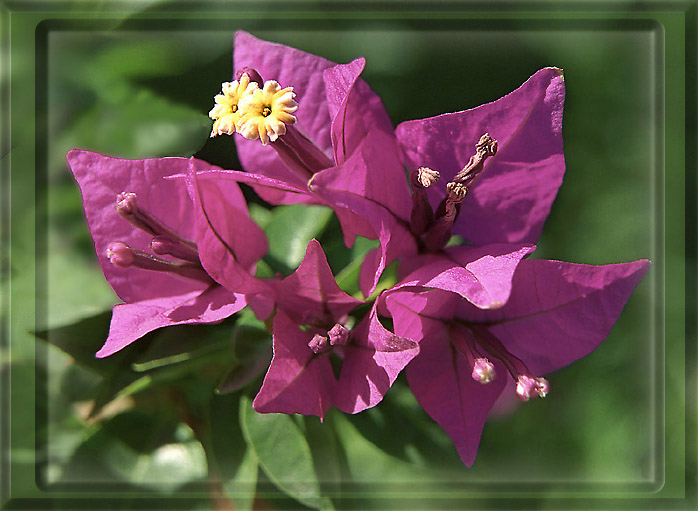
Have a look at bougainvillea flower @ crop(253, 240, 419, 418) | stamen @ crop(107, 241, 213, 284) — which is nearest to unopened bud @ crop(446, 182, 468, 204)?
bougainvillea flower @ crop(253, 240, 419, 418)

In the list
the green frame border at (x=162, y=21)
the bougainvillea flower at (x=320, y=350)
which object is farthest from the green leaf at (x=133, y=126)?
the bougainvillea flower at (x=320, y=350)

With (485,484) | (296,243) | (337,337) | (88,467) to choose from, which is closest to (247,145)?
(296,243)

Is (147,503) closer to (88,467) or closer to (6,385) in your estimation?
(88,467)

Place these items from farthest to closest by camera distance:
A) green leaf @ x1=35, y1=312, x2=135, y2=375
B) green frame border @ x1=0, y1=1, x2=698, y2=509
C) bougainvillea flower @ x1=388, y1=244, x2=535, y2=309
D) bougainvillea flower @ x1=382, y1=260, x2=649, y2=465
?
green frame border @ x1=0, y1=1, x2=698, y2=509 < green leaf @ x1=35, y1=312, x2=135, y2=375 < bougainvillea flower @ x1=382, y1=260, x2=649, y2=465 < bougainvillea flower @ x1=388, y1=244, x2=535, y2=309

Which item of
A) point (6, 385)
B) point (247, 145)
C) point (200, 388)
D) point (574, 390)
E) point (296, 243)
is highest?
point (247, 145)

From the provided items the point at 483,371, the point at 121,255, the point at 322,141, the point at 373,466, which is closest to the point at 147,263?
the point at 121,255

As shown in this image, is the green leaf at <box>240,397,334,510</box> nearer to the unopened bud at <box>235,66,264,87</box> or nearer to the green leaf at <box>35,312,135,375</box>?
the green leaf at <box>35,312,135,375</box>
